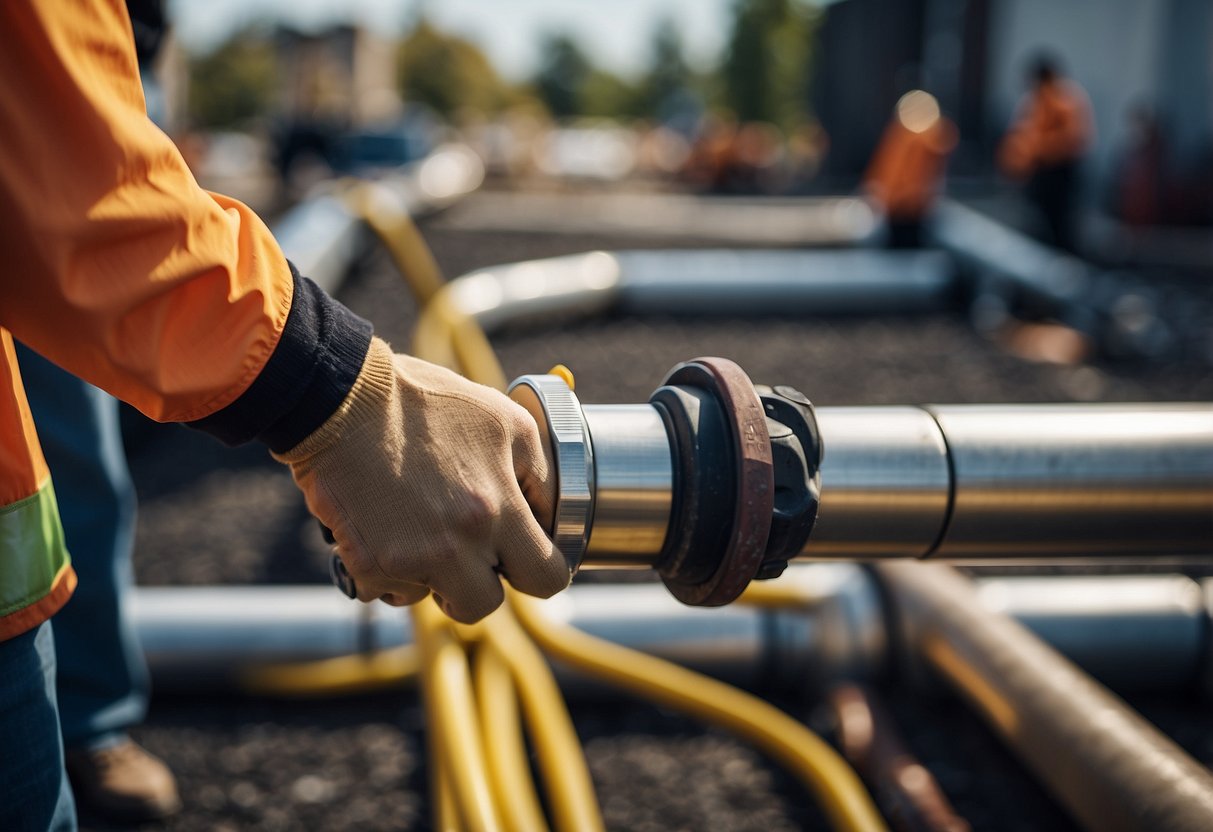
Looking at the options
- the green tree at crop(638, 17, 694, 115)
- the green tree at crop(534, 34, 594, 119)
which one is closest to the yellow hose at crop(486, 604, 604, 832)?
the green tree at crop(638, 17, 694, 115)

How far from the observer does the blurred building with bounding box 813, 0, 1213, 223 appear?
1365 cm

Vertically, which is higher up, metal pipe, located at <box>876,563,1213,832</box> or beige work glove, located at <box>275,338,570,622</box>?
beige work glove, located at <box>275,338,570,622</box>

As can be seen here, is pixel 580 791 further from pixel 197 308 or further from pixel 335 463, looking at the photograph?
pixel 197 308

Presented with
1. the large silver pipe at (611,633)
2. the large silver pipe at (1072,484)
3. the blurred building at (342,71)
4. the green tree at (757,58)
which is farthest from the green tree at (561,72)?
the large silver pipe at (1072,484)

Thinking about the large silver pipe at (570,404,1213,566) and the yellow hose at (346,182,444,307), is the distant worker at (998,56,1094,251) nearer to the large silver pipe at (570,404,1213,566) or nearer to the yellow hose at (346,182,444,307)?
the yellow hose at (346,182,444,307)

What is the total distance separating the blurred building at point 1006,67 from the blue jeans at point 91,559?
515 inches

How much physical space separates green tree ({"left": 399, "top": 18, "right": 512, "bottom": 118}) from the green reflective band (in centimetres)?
6220

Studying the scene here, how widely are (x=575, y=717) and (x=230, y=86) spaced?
6292cm

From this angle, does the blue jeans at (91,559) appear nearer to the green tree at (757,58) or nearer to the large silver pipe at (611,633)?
the large silver pipe at (611,633)

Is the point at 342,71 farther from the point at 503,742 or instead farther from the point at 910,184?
the point at 503,742

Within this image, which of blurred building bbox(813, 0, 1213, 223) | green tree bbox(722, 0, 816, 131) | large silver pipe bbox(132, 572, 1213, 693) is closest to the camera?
large silver pipe bbox(132, 572, 1213, 693)

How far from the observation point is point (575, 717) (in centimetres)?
216

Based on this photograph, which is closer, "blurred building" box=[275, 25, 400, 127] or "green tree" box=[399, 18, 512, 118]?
"blurred building" box=[275, 25, 400, 127]

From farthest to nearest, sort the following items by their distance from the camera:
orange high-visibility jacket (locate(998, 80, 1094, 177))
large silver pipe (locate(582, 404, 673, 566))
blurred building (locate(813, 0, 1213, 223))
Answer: blurred building (locate(813, 0, 1213, 223)) → orange high-visibility jacket (locate(998, 80, 1094, 177)) → large silver pipe (locate(582, 404, 673, 566))
